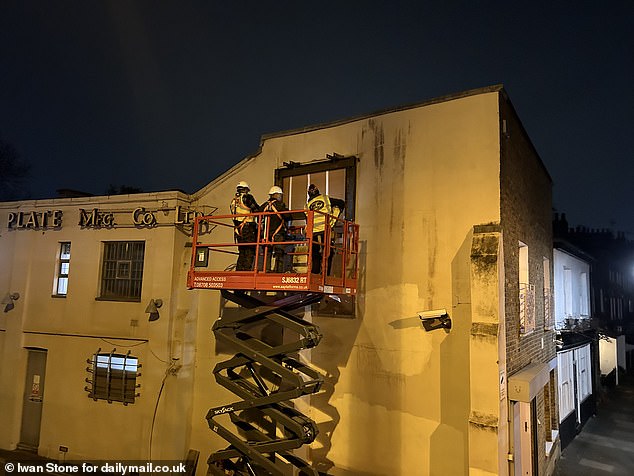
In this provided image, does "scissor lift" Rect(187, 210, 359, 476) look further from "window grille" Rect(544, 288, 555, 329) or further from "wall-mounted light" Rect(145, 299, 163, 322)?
"window grille" Rect(544, 288, 555, 329)

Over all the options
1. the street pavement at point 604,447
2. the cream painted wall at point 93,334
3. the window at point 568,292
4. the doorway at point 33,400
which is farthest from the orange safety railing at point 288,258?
the window at point 568,292

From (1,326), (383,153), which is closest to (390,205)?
(383,153)

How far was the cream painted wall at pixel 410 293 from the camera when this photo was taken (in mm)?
7777

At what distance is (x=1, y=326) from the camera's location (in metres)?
12.3

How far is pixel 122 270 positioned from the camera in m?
11.6

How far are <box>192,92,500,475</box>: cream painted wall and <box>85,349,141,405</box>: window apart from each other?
4769 millimetres

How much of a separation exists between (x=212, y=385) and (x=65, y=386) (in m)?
4.11

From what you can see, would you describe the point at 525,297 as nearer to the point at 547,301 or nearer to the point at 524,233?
the point at 524,233

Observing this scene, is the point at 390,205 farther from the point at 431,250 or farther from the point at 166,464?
the point at 166,464

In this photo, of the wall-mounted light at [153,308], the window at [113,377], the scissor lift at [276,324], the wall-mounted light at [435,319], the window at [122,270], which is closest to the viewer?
the scissor lift at [276,324]

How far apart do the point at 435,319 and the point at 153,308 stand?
649 cm

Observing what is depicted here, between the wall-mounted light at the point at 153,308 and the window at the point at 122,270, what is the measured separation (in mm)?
713

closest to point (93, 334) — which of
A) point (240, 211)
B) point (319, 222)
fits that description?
point (240, 211)

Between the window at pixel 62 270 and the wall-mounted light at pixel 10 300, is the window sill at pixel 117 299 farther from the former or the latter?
the wall-mounted light at pixel 10 300
